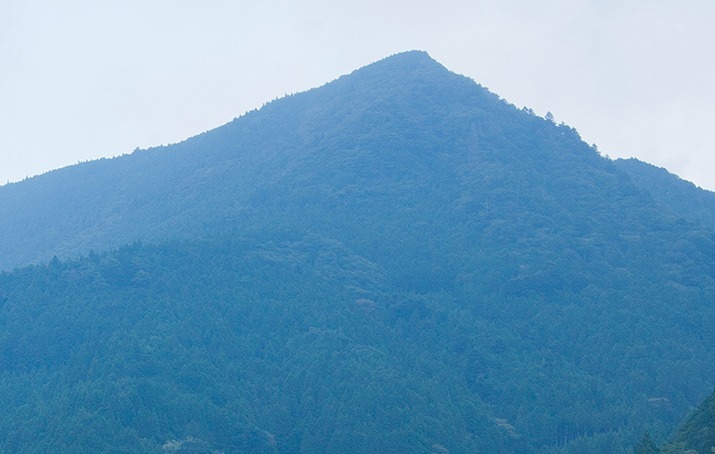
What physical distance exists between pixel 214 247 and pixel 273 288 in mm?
9361

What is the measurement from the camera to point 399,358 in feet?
278

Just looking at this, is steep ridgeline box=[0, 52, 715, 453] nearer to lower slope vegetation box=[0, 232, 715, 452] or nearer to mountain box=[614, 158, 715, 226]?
lower slope vegetation box=[0, 232, 715, 452]

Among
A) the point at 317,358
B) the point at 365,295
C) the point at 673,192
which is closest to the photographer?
the point at 317,358

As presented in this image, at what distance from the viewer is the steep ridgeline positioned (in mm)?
74000

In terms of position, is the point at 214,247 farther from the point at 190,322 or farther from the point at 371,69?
the point at 371,69

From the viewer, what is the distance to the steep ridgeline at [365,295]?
2913 inches

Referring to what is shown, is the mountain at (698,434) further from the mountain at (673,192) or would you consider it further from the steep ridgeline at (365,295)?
the mountain at (673,192)

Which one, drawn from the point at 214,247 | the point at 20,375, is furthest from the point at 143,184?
the point at 20,375

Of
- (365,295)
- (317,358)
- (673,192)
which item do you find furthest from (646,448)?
(673,192)

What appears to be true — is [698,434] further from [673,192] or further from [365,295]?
[673,192]

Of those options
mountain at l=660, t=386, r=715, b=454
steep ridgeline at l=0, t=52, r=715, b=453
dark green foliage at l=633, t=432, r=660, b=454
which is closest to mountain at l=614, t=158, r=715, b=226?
steep ridgeline at l=0, t=52, r=715, b=453

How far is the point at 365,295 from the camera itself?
97.7 meters

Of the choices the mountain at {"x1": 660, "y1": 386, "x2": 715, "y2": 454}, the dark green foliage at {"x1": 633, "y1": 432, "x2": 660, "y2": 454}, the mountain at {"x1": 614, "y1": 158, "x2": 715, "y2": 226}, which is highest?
the mountain at {"x1": 660, "y1": 386, "x2": 715, "y2": 454}

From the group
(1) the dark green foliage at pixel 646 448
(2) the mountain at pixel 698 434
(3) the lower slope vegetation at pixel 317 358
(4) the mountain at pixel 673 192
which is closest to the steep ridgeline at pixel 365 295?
(3) the lower slope vegetation at pixel 317 358
